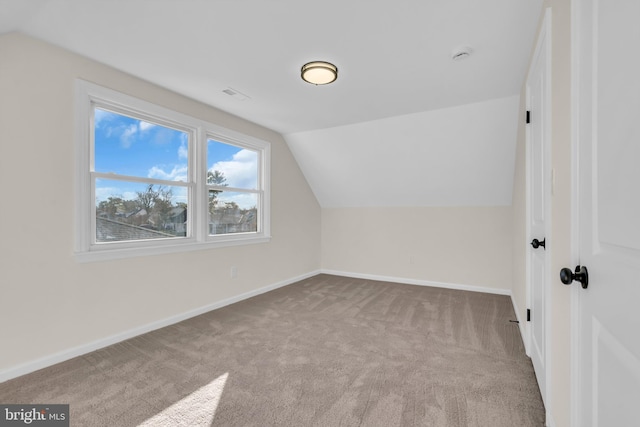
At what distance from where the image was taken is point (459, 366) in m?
2.14

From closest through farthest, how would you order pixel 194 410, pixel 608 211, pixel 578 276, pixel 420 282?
pixel 608 211
pixel 578 276
pixel 194 410
pixel 420 282

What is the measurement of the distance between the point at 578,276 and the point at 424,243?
148 inches

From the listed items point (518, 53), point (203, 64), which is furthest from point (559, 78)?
point (203, 64)

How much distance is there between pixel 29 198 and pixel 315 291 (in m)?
3.21

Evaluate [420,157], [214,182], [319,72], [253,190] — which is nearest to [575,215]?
[319,72]

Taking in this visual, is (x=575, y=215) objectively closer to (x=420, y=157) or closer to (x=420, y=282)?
(x=420, y=157)

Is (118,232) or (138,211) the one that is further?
(138,211)

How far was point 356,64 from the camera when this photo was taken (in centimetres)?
238

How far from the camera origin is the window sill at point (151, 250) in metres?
2.39

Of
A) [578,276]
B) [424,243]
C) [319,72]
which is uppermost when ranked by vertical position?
[319,72]

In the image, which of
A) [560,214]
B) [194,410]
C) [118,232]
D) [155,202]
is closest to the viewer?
[560,214]

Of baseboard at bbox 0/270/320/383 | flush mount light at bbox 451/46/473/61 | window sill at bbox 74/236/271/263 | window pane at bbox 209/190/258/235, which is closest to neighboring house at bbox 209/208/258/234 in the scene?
window pane at bbox 209/190/258/235

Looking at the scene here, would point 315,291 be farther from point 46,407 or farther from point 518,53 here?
point 518,53

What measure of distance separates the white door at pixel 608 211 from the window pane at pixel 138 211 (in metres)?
3.22
